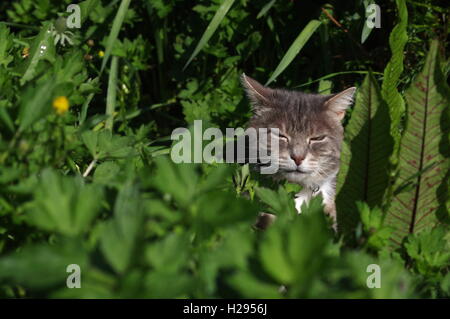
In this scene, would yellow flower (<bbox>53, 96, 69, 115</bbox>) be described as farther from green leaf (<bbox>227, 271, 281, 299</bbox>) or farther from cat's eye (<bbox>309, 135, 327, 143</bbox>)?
cat's eye (<bbox>309, 135, 327, 143</bbox>)

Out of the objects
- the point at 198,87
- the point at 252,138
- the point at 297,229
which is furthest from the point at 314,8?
the point at 297,229

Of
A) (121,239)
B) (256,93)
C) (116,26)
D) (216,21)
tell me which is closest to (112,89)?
(116,26)

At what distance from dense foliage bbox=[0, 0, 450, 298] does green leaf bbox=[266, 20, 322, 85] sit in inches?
0.5

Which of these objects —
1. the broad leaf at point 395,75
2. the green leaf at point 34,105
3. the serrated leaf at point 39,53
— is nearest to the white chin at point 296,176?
the broad leaf at point 395,75

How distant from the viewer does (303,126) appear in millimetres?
2340

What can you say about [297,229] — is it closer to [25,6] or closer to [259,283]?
[259,283]

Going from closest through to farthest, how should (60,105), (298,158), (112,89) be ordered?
(60,105)
(298,158)
(112,89)

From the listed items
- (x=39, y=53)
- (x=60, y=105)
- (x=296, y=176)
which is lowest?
(x=60, y=105)

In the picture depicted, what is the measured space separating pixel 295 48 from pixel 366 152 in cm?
118

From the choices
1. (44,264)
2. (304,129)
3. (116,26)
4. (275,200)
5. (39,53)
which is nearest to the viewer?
(44,264)

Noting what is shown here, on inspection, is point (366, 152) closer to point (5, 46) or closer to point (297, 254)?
point (297, 254)

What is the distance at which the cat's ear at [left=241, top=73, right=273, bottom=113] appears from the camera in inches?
90.6

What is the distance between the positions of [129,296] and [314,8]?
2324 millimetres

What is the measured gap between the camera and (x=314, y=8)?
2.85 metres
